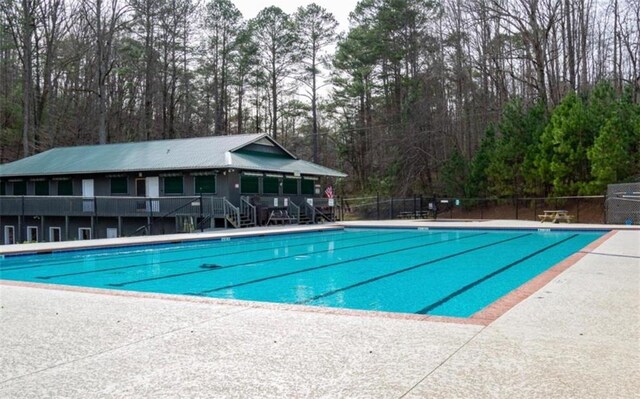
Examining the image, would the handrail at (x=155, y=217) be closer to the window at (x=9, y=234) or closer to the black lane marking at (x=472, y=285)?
the window at (x=9, y=234)

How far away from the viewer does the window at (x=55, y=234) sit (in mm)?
25203

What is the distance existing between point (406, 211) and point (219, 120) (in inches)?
774

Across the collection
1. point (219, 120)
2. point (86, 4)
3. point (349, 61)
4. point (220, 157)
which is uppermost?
point (86, 4)

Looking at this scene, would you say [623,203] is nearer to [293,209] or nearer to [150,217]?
[293,209]

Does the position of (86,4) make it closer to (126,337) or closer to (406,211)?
(406,211)

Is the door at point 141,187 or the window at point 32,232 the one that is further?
the window at point 32,232

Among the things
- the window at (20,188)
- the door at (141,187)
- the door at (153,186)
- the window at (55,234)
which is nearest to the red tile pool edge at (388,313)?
the door at (153,186)

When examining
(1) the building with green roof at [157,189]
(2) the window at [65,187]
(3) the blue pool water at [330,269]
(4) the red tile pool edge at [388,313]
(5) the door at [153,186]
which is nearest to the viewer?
(4) the red tile pool edge at [388,313]

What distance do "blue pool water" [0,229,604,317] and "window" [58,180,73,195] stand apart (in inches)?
546

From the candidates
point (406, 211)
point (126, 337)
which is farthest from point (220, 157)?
point (126, 337)

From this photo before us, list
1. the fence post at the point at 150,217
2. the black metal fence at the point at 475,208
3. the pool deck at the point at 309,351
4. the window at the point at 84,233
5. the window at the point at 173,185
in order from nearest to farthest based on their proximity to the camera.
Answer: the pool deck at the point at 309,351 < the fence post at the point at 150,217 < the window at the point at 173,185 < the black metal fence at the point at 475,208 < the window at the point at 84,233

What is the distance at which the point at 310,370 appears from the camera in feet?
11.1

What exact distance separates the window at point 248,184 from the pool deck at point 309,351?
1742 cm

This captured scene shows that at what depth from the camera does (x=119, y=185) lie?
25438 millimetres
